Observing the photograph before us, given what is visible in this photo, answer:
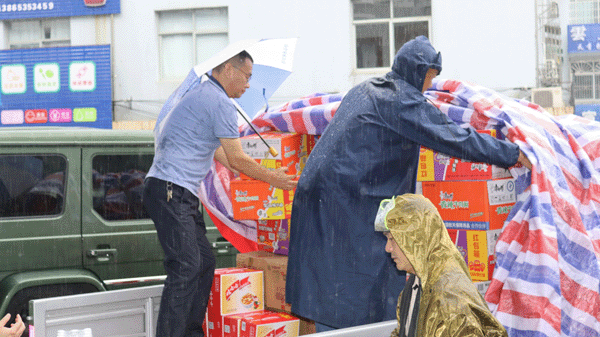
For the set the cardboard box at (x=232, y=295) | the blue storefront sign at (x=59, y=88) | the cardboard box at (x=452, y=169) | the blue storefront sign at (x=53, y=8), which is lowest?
the cardboard box at (x=232, y=295)

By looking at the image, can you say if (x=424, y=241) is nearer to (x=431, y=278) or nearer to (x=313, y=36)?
(x=431, y=278)

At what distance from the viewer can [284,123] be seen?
4.05 meters

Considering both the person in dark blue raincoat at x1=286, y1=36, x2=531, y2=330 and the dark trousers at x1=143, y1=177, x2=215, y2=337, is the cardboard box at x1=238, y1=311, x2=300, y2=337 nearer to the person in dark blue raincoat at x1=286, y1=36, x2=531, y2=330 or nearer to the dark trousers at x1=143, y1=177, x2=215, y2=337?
the dark trousers at x1=143, y1=177, x2=215, y2=337

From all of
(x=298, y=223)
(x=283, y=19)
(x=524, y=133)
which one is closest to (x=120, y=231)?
(x=298, y=223)

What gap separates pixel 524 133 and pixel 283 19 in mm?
13310

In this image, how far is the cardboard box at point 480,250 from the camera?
3172 millimetres

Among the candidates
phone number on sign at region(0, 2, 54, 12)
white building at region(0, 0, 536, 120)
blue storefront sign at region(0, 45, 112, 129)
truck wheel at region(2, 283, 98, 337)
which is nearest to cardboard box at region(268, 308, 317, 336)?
truck wheel at region(2, 283, 98, 337)

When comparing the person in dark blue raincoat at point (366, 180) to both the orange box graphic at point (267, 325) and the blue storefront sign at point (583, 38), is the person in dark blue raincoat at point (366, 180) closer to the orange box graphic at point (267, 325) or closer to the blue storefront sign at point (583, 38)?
the orange box graphic at point (267, 325)

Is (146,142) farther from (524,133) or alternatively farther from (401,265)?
(401,265)

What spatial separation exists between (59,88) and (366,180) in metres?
14.6

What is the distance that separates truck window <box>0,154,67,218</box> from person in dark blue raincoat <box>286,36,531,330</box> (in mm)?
2859

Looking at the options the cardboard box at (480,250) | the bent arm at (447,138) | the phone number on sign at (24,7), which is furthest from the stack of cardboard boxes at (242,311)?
the phone number on sign at (24,7)

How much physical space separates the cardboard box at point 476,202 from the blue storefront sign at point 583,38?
1690cm

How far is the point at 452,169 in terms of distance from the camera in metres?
3.31
